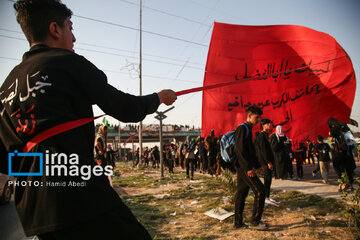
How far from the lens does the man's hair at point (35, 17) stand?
1.33m

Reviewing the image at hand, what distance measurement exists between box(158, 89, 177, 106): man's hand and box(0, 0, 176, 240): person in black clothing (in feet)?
1.01

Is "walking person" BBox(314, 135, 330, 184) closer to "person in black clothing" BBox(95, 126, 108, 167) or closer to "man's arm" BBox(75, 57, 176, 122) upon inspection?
"person in black clothing" BBox(95, 126, 108, 167)

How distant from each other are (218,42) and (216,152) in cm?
551

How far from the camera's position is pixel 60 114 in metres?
1.11

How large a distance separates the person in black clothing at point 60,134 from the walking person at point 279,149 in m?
7.66

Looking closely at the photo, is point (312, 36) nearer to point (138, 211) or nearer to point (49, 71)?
point (138, 211)

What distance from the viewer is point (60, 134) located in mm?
1104

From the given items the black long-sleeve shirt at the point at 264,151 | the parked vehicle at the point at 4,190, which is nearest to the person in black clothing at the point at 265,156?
the black long-sleeve shirt at the point at 264,151

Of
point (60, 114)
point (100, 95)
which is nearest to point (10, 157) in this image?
point (60, 114)

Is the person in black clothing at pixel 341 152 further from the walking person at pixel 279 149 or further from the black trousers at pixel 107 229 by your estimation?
the black trousers at pixel 107 229

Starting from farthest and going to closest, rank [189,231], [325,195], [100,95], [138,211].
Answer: [325,195] < [138,211] < [189,231] < [100,95]

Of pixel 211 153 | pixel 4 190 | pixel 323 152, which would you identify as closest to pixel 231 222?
pixel 323 152

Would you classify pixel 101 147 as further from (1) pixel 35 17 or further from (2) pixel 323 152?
(2) pixel 323 152

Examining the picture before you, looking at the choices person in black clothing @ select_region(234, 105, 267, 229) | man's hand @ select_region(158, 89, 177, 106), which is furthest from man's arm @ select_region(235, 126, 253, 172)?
man's hand @ select_region(158, 89, 177, 106)
